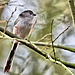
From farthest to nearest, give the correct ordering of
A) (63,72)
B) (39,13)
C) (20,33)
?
(39,13) < (63,72) < (20,33)

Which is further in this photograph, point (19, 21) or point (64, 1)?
point (64, 1)

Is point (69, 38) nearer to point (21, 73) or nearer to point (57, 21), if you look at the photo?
point (57, 21)

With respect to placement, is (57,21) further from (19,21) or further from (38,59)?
(19,21)

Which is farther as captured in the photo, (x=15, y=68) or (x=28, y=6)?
(x=28, y=6)

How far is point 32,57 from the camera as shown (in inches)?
167

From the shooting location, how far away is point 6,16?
14.4 ft

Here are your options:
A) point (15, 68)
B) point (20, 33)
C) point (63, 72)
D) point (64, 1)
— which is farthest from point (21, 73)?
point (64, 1)

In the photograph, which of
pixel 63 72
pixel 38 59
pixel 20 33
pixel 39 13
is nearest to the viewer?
pixel 20 33

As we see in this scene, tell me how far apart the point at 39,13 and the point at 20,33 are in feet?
4.33

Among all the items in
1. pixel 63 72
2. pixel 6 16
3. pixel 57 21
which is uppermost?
pixel 6 16

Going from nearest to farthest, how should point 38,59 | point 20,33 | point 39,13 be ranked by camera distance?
point 20,33 < point 38,59 < point 39,13

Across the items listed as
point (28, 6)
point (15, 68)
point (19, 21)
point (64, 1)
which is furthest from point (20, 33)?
point (64, 1)

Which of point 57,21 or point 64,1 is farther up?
point 64,1

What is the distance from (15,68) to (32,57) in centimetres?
43
